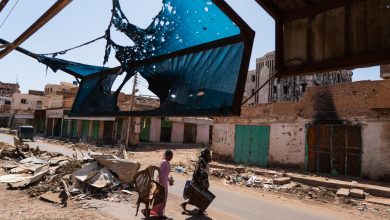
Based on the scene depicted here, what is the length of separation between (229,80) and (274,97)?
1805 inches

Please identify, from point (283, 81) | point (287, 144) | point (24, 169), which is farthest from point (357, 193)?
point (283, 81)

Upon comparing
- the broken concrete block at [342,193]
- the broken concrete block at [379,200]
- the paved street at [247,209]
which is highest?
the broken concrete block at [342,193]

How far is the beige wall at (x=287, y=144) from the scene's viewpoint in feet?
55.2

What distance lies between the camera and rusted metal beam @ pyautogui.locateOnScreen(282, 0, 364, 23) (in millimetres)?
3084

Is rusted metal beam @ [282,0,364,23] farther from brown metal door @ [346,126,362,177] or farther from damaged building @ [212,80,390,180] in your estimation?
brown metal door @ [346,126,362,177]

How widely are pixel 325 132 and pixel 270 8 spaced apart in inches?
544

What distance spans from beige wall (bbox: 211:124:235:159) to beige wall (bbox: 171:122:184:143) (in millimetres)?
13707

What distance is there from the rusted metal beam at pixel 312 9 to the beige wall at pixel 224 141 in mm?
17226

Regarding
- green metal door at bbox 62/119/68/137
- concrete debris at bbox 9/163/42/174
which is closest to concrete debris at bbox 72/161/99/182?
concrete debris at bbox 9/163/42/174

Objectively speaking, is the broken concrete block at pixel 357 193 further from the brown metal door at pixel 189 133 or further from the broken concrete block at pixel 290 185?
the brown metal door at pixel 189 133

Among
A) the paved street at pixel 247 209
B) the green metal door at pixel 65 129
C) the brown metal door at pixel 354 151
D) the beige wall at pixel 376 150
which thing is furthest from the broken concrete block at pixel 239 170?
the green metal door at pixel 65 129

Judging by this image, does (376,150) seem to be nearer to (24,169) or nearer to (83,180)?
(83,180)

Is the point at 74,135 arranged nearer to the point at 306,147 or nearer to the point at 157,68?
the point at 306,147

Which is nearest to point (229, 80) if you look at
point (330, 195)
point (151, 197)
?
point (151, 197)
